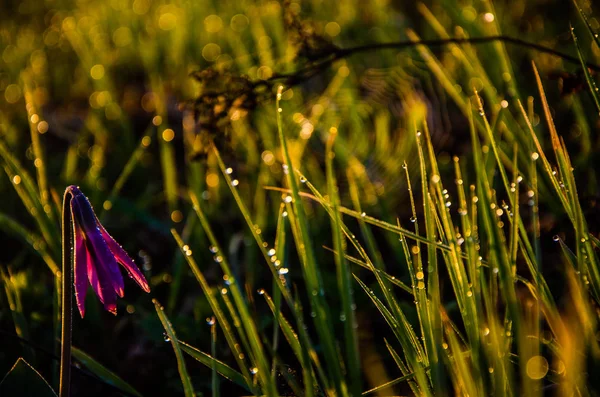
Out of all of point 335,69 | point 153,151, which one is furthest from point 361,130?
point 153,151

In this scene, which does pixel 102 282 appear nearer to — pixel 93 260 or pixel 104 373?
pixel 93 260

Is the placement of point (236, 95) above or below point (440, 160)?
above

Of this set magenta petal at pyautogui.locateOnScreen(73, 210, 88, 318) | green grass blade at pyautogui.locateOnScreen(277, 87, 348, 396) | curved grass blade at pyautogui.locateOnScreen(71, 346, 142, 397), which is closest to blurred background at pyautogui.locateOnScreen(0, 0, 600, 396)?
curved grass blade at pyautogui.locateOnScreen(71, 346, 142, 397)

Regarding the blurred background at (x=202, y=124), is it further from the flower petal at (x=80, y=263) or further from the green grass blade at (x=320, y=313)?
the flower petal at (x=80, y=263)

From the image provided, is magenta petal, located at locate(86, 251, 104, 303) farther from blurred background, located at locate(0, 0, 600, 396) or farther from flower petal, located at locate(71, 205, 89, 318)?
blurred background, located at locate(0, 0, 600, 396)

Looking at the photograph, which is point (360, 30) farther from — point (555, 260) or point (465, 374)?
point (465, 374)

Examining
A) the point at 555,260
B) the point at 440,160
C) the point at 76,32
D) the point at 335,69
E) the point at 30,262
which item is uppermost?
the point at 76,32

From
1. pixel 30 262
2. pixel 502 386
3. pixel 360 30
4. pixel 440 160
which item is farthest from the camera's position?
pixel 360 30

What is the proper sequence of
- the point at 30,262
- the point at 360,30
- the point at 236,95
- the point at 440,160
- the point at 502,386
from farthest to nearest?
the point at 360,30, the point at 440,160, the point at 30,262, the point at 236,95, the point at 502,386
